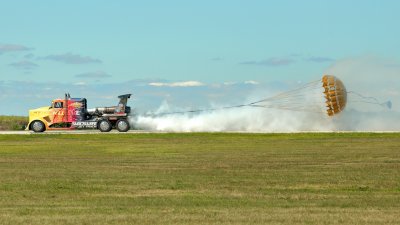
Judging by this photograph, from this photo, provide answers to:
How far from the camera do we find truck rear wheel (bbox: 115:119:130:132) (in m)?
71.4

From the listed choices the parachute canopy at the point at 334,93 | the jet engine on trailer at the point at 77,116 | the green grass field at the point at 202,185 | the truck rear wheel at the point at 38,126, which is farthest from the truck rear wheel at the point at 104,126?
the green grass field at the point at 202,185

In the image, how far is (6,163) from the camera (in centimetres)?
3503

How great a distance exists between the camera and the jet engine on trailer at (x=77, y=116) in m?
71.8

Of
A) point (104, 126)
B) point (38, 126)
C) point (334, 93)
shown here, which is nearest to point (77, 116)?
point (104, 126)

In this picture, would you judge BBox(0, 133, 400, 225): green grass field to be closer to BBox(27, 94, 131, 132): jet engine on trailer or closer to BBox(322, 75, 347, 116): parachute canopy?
BBox(322, 75, 347, 116): parachute canopy

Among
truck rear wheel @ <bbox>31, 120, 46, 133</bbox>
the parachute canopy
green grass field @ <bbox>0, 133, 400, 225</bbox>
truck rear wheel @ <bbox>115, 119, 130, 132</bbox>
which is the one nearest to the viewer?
green grass field @ <bbox>0, 133, 400, 225</bbox>

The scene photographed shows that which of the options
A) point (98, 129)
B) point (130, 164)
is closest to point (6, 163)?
point (130, 164)

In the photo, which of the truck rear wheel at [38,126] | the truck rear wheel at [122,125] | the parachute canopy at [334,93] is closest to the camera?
the parachute canopy at [334,93]

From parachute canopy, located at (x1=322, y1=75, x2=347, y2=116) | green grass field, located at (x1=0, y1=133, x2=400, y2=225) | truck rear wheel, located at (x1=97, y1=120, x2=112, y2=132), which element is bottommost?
green grass field, located at (x1=0, y1=133, x2=400, y2=225)

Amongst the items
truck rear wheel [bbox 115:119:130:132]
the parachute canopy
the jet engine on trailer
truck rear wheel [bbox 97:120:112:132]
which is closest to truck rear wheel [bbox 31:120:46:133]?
the jet engine on trailer

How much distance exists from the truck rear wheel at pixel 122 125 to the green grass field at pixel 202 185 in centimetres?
2504

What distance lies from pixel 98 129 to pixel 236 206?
54.2m

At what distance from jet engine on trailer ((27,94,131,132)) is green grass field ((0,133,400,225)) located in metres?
25.5

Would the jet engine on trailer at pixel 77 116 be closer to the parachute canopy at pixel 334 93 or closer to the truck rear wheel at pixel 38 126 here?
the truck rear wheel at pixel 38 126
